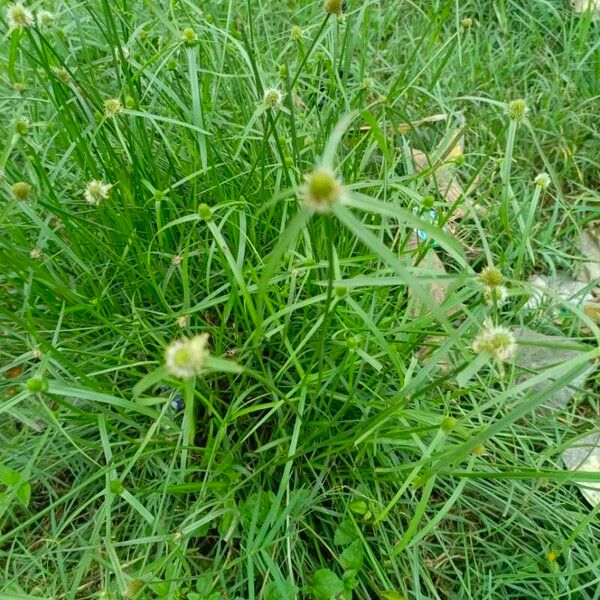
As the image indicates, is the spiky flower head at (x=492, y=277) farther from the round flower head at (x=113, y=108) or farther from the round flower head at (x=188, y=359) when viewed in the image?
the round flower head at (x=113, y=108)

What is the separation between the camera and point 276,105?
1305 millimetres

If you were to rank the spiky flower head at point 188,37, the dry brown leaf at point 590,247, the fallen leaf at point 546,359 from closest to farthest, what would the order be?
the spiky flower head at point 188,37
the fallen leaf at point 546,359
the dry brown leaf at point 590,247

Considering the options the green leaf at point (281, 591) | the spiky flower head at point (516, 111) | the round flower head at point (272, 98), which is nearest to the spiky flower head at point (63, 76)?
the round flower head at point (272, 98)

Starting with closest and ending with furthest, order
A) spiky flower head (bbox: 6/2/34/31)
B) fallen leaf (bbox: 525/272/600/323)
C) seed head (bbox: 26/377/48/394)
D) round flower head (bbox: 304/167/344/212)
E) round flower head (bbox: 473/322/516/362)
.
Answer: round flower head (bbox: 304/167/344/212) < round flower head (bbox: 473/322/516/362) < seed head (bbox: 26/377/48/394) < spiky flower head (bbox: 6/2/34/31) < fallen leaf (bbox: 525/272/600/323)

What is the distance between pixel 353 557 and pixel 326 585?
9 cm

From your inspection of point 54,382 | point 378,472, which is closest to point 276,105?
point 54,382

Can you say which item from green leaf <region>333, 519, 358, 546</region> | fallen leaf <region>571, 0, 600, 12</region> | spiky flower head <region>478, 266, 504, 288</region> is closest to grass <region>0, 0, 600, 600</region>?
green leaf <region>333, 519, 358, 546</region>

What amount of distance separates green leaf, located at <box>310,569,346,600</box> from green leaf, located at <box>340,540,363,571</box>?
4 centimetres

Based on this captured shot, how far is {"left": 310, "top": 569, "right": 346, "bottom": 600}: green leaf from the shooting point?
1376 millimetres

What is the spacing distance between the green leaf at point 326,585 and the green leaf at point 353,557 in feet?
0.12

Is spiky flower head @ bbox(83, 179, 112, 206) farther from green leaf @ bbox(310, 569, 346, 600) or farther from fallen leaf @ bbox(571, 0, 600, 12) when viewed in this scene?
fallen leaf @ bbox(571, 0, 600, 12)

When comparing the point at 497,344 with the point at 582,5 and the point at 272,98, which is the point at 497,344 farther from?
the point at 582,5

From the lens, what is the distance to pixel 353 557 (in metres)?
1.42

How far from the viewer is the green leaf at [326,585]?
138 centimetres
